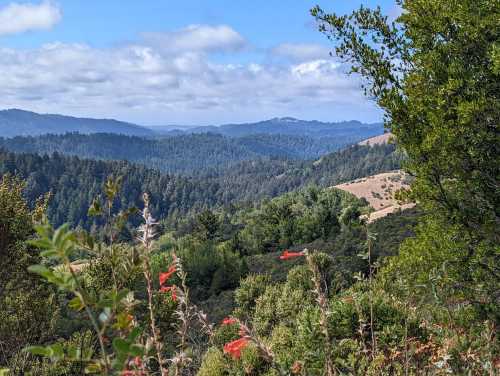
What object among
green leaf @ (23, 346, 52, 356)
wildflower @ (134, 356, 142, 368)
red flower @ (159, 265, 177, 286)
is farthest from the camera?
red flower @ (159, 265, 177, 286)

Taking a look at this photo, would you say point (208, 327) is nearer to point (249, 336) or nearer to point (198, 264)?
point (249, 336)

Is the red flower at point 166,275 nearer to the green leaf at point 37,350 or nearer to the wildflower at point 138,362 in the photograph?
the wildflower at point 138,362

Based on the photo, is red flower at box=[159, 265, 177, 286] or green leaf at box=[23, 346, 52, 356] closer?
green leaf at box=[23, 346, 52, 356]

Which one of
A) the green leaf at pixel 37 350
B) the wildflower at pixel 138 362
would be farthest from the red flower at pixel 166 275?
the green leaf at pixel 37 350

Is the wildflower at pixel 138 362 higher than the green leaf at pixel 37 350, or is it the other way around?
the green leaf at pixel 37 350

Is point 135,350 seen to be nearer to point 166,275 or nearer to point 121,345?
point 121,345

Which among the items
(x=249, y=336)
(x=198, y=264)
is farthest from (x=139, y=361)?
(x=198, y=264)

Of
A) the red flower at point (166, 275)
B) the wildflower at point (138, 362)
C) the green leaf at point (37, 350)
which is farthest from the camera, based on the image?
the red flower at point (166, 275)

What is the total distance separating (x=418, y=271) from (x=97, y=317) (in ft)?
27.3

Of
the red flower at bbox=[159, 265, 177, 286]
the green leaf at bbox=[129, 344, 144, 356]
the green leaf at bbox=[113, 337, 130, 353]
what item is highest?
the green leaf at bbox=[113, 337, 130, 353]

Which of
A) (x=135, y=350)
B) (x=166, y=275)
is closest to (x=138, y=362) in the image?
(x=135, y=350)

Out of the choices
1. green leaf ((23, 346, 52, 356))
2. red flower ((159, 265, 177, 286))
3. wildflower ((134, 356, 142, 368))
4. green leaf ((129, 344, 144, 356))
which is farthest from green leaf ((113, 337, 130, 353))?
red flower ((159, 265, 177, 286))

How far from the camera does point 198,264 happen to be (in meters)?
52.2

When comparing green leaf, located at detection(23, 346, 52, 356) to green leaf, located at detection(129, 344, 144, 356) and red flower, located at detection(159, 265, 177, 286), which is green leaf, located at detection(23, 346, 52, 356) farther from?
red flower, located at detection(159, 265, 177, 286)
